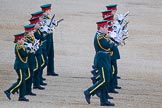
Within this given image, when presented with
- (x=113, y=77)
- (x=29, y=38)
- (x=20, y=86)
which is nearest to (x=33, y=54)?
(x=29, y=38)

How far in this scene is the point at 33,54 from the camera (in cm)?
1827

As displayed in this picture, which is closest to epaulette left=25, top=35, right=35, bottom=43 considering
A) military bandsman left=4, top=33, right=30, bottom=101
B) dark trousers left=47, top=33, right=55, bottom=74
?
military bandsman left=4, top=33, right=30, bottom=101

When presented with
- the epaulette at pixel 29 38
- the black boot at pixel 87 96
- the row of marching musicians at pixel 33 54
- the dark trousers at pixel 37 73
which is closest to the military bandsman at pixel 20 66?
the row of marching musicians at pixel 33 54

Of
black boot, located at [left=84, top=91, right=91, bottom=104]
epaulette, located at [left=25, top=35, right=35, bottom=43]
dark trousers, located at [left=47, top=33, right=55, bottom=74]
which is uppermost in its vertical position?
epaulette, located at [left=25, top=35, right=35, bottom=43]

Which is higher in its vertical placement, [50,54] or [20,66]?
[50,54]

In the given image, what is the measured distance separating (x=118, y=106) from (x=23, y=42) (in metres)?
2.36

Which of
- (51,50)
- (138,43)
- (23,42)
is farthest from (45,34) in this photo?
(138,43)

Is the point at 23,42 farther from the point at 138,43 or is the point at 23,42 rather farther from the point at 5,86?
the point at 138,43

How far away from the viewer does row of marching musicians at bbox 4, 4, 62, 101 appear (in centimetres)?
1741

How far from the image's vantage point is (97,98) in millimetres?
18656

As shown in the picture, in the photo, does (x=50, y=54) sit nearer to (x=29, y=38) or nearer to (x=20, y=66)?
(x=29, y=38)

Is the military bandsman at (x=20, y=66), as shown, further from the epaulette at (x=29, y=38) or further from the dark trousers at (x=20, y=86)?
the epaulette at (x=29, y=38)

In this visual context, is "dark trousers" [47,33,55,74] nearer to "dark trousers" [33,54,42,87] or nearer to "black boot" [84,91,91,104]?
"dark trousers" [33,54,42,87]

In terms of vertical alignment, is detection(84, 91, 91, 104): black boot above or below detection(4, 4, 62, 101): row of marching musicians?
below
